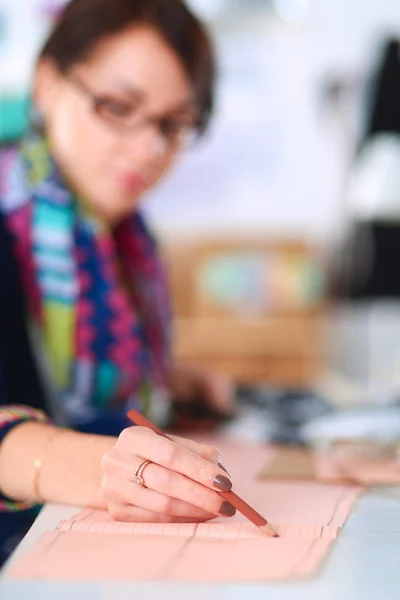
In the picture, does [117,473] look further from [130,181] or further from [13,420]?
[130,181]

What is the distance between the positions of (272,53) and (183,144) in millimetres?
2058

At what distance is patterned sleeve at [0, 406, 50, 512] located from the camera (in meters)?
0.57

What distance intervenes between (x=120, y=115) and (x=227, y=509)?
22.9 inches

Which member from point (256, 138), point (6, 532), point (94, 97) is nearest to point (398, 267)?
point (256, 138)

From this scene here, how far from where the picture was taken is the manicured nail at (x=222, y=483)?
48 centimetres

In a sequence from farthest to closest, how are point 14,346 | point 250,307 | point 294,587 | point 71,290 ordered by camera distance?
point 250,307, point 71,290, point 14,346, point 294,587

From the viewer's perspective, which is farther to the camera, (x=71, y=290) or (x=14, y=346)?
(x=71, y=290)

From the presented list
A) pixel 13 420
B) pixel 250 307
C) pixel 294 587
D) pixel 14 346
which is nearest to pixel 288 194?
pixel 250 307

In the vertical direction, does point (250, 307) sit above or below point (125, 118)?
below

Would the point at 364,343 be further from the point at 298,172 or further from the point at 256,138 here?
the point at 256,138

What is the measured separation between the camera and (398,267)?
235 centimetres

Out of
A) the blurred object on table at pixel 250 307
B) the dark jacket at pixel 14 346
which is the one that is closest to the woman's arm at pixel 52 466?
the dark jacket at pixel 14 346

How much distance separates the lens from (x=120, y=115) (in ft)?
2.99

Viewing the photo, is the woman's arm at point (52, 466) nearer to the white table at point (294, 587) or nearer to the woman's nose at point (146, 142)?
the white table at point (294, 587)
